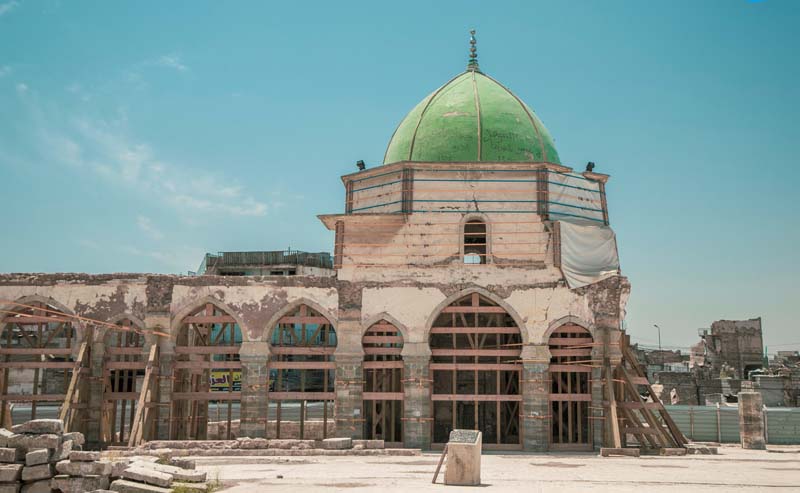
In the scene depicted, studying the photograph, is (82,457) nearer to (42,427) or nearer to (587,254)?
(42,427)

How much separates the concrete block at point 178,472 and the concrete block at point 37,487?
152 cm

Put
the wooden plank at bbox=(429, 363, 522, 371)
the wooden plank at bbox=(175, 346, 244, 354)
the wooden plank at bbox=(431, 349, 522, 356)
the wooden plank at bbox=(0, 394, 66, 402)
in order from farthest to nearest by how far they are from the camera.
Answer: the wooden plank at bbox=(175, 346, 244, 354) < the wooden plank at bbox=(431, 349, 522, 356) < the wooden plank at bbox=(429, 363, 522, 371) < the wooden plank at bbox=(0, 394, 66, 402)

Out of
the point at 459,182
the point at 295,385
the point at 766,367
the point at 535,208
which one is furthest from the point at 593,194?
the point at 766,367

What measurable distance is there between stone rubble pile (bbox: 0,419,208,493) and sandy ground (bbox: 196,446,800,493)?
1.10 metres

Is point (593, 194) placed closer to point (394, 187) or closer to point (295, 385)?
point (394, 187)

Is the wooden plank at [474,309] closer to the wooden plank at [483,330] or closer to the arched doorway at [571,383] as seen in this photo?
the wooden plank at [483,330]

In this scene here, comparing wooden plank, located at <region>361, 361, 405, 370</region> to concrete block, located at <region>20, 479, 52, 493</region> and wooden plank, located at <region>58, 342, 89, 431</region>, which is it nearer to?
wooden plank, located at <region>58, 342, 89, 431</region>

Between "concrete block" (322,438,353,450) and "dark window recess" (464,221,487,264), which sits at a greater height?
"dark window recess" (464,221,487,264)

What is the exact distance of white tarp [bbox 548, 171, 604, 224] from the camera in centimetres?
2641

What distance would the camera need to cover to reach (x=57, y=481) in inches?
595

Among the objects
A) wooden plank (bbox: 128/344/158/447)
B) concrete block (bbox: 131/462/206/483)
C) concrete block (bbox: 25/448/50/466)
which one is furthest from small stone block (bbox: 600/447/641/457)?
concrete block (bbox: 25/448/50/466)

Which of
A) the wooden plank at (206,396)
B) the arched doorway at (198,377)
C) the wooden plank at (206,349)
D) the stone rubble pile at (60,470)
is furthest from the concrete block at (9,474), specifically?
the wooden plank at (206,349)

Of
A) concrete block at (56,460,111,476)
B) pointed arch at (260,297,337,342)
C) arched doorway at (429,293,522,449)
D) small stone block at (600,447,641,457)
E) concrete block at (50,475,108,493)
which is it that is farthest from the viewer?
arched doorway at (429,293,522,449)

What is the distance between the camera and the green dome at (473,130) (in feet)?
90.0
